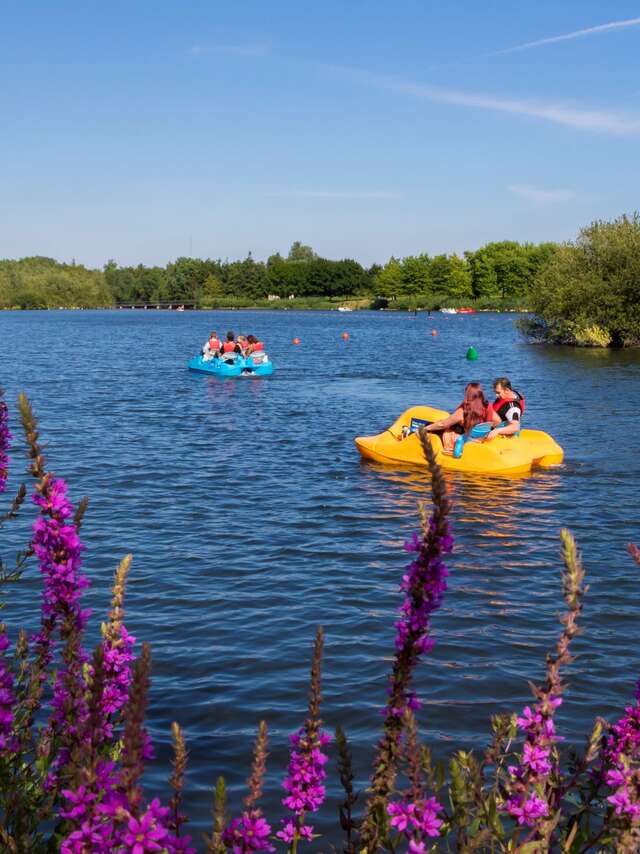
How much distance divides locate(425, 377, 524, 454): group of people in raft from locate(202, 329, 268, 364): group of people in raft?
1892 centimetres

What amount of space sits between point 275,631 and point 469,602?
6.97 feet

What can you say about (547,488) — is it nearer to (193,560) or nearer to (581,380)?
(193,560)

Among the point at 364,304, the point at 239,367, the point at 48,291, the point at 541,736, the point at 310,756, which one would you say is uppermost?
the point at 48,291

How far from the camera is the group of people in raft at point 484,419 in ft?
52.6

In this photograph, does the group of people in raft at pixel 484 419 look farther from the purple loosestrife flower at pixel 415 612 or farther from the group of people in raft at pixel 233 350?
the group of people in raft at pixel 233 350

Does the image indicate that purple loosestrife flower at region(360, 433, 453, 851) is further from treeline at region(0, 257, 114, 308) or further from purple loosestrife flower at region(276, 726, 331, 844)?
treeline at region(0, 257, 114, 308)

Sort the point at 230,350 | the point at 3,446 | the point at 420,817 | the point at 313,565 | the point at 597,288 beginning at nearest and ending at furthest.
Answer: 1. the point at 420,817
2. the point at 3,446
3. the point at 313,565
4. the point at 230,350
5. the point at 597,288

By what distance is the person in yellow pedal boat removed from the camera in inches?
624

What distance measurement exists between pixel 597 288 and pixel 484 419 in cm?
3484

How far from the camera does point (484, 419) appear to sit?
16.2 metres

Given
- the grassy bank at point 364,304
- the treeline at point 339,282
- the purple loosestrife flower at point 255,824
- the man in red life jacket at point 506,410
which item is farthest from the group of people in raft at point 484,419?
the treeline at point 339,282

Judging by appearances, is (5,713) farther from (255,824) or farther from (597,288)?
(597,288)

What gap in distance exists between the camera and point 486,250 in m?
154

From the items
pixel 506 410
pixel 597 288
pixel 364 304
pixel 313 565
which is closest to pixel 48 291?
pixel 364 304
